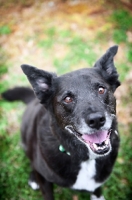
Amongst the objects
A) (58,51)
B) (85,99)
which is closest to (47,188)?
(85,99)

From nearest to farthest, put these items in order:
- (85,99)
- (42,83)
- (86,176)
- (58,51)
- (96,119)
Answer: (96,119) → (85,99) → (42,83) → (86,176) → (58,51)

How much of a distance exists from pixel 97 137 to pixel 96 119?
316 mm

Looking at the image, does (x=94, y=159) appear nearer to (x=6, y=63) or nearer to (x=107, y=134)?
(x=107, y=134)

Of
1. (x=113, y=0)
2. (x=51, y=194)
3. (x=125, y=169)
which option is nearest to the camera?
(x=51, y=194)

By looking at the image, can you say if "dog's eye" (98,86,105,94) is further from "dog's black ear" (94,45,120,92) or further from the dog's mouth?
the dog's mouth

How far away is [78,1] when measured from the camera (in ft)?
20.6

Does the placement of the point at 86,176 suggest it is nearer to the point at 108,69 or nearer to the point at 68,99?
the point at 68,99

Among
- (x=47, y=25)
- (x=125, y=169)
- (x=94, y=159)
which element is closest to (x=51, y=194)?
(x=94, y=159)

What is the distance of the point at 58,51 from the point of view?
5.55 meters

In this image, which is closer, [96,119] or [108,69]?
[96,119]

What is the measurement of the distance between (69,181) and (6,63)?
3.30 metres

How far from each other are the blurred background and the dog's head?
1.45 m

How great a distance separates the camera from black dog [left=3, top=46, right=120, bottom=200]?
2.41 metres

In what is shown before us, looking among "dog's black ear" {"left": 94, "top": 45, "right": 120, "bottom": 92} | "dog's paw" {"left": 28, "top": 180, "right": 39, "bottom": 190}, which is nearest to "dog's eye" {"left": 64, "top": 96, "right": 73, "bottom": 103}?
"dog's black ear" {"left": 94, "top": 45, "right": 120, "bottom": 92}
